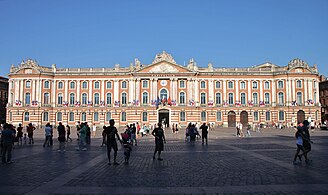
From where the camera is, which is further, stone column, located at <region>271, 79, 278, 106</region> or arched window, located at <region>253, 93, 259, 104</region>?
Result: arched window, located at <region>253, 93, 259, 104</region>

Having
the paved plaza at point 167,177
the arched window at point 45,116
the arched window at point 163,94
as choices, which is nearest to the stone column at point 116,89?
the arched window at point 163,94

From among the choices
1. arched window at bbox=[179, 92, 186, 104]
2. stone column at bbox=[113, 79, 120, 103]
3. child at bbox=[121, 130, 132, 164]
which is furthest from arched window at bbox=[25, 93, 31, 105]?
child at bbox=[121, 130, 132, 164]

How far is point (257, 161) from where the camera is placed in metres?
13.5

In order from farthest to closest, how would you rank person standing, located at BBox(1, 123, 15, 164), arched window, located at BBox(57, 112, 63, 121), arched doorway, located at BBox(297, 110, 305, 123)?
arched window, located at BBox(57, 112, 63, 121) → arched doorway, located at BBox(297, 110, 305, 123) → person standing, located at BBox(1, 123, 15, 164)

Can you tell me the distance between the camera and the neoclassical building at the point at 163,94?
64.3m

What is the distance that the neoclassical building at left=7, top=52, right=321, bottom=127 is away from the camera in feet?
211

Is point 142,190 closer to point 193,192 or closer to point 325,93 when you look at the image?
point 193,192

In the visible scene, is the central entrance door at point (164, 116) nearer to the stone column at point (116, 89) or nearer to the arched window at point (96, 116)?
the stone column at point (116, 89)

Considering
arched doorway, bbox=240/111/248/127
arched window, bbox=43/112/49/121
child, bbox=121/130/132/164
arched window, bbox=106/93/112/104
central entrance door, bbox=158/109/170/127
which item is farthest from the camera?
arched window, bbox=106/93/112/104

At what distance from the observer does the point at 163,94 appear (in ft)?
214

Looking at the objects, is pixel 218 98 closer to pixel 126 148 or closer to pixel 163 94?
pixel 163 94

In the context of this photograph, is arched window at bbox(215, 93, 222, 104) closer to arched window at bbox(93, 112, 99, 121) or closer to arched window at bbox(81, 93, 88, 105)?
arched window at bbox(93, 112, 99, 121)

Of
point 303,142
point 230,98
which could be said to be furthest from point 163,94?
point 303,142

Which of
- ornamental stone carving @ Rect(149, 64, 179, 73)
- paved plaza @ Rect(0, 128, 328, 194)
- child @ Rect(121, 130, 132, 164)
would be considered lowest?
paved plaza @ Rect(0, 128, 328, 194)
